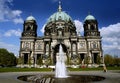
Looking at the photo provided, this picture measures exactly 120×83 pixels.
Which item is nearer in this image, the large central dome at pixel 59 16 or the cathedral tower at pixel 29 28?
Answer: the cathedral tower at pixel 29 28

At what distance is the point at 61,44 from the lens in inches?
3093

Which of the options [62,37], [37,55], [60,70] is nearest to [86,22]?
[62,37]

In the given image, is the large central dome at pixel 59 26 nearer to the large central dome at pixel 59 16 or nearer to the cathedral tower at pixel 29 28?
the large central dome at pixel 59 16

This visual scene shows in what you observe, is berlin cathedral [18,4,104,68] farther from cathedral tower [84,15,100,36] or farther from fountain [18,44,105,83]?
fountain [18,44,105,83]

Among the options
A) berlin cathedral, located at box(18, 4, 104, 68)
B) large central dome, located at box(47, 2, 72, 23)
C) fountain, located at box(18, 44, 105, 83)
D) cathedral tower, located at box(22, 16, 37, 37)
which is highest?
large central dome, located at box(47, 2, 72, 23)

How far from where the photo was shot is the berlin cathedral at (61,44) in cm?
7606

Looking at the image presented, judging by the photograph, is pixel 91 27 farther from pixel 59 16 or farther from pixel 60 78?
pixel 60 78

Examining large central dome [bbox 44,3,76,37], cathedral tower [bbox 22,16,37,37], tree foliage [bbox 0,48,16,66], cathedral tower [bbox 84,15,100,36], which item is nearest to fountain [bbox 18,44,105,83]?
large central dome [bbox 44,3,76,37]

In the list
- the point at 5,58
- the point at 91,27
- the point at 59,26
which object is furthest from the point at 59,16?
the point at 5,58

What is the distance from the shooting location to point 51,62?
73.6 m

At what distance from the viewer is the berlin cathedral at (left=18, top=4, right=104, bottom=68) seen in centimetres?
7606

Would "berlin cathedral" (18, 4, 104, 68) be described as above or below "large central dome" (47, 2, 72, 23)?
below

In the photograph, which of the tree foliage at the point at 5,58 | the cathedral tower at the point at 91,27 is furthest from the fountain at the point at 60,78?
the tree foliage at the point at 5,58

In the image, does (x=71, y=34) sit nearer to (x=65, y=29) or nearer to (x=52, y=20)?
(x=65, y=29)
